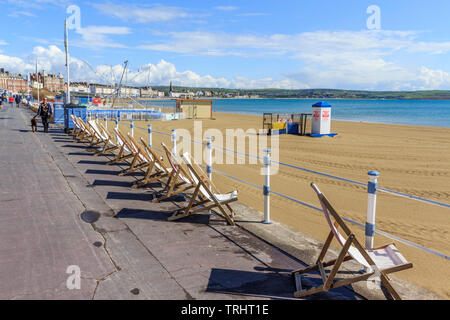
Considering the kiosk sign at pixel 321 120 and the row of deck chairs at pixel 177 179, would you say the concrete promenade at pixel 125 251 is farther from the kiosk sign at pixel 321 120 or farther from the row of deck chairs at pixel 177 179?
the kiosk sign at pixel 321 120

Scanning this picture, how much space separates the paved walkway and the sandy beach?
5.72 feet

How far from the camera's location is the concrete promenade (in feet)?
11.4

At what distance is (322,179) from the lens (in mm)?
10414

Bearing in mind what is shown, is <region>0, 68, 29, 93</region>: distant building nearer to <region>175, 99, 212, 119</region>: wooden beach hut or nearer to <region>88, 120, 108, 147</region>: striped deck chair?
<region>175, 99, 212, 119</region>: wooden beach hut

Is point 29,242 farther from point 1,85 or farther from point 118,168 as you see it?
point 1,85

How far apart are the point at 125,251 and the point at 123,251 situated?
0.07ft

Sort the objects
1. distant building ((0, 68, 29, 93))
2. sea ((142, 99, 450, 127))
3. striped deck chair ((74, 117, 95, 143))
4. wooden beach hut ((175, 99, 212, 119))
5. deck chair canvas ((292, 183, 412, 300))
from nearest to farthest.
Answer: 1. deck chair canvas ((292, 183, 412, 300))
2. striped deck chair ((74, 117, 95, 143))
3. wooden beach hut ((175, 99, 212, 119))
4. sea ((142, 99, 450, 127))
5. distant building ((0, 68, 29, 93))

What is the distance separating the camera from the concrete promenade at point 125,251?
11.4 ft

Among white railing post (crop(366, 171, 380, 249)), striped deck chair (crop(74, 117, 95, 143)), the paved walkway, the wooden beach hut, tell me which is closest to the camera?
the paved walkway

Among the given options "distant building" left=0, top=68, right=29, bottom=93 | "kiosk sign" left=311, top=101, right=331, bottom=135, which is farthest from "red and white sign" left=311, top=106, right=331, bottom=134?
"distant building" left=0, top=68, right=29, bottom=93

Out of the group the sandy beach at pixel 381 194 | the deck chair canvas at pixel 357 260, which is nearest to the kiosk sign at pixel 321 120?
the sandy beach at pixel 381 194

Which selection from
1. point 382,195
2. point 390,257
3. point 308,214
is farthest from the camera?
point 382,195
